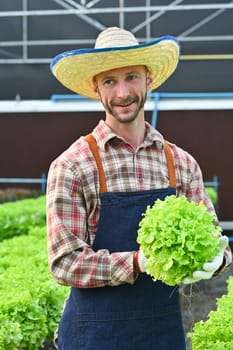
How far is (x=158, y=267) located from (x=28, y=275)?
276 centimetres

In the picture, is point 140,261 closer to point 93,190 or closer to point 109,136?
point 93,190

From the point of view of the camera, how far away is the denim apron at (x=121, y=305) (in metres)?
3.19

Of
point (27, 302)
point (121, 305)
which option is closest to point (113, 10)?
point (27, 302)

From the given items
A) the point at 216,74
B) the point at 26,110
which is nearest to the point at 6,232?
the point at 26,110

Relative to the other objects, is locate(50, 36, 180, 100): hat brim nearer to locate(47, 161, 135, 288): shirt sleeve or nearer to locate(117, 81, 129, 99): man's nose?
locate(117, 81, 129, 99): man's nose

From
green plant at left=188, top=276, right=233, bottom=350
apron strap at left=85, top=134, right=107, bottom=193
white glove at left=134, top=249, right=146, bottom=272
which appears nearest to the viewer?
white glove at left=134, top=249, right=146, bottom=272

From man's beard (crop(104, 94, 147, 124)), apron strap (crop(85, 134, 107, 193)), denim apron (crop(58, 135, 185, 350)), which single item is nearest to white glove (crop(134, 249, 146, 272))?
denim apron (crop(58, 135, 185, 350))

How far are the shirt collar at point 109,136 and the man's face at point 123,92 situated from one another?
0.06 m

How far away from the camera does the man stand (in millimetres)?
3121

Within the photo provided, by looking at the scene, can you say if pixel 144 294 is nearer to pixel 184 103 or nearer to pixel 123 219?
pixel 123 219

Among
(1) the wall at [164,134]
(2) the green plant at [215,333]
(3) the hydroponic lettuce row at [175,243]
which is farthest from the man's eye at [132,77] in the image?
(1) the wall at [164,134]

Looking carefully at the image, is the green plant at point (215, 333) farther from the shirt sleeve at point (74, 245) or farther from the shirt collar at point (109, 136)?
the shirt collar at point (109, 136)

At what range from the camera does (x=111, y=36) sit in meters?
3.51

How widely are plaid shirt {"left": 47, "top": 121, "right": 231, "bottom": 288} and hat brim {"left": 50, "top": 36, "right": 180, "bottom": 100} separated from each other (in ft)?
0.85
